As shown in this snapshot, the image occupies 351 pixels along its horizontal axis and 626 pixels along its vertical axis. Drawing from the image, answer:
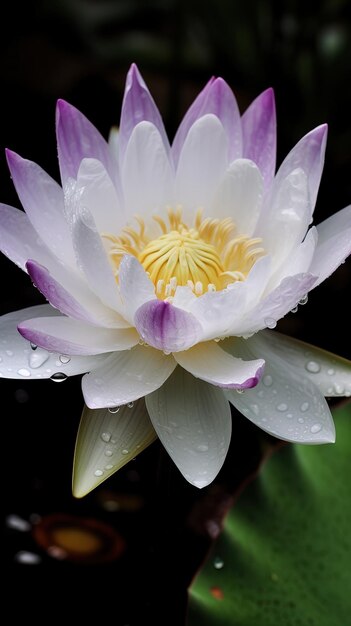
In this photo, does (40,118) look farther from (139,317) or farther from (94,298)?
(139,317)

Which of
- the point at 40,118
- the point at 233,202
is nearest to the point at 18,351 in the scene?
the point at 233,202

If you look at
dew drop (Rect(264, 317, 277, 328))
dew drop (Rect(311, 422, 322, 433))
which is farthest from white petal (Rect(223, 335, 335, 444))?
Answer: dew drop (Rect(264, 317, 277, 328))

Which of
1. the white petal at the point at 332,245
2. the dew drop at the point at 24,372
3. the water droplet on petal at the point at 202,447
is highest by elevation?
the white petal at the point at 332,245

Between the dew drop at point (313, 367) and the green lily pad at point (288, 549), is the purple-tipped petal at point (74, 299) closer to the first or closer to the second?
the dew drop at point (313, 367)

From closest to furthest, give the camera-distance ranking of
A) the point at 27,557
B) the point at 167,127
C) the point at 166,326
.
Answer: the point at 166,326 → the point at 27,557 → the point at 167,127

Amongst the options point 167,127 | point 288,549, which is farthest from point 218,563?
point 167,127

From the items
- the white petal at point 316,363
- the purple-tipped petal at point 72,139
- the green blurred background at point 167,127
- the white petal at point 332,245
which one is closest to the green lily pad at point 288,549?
the green blurred background at point 167,127

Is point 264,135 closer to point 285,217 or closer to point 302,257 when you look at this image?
point 285,217

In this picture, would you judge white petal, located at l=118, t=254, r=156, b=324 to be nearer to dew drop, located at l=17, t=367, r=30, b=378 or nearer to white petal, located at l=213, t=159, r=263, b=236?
dew drop, located at l=17, t=367, r=30, b=378
